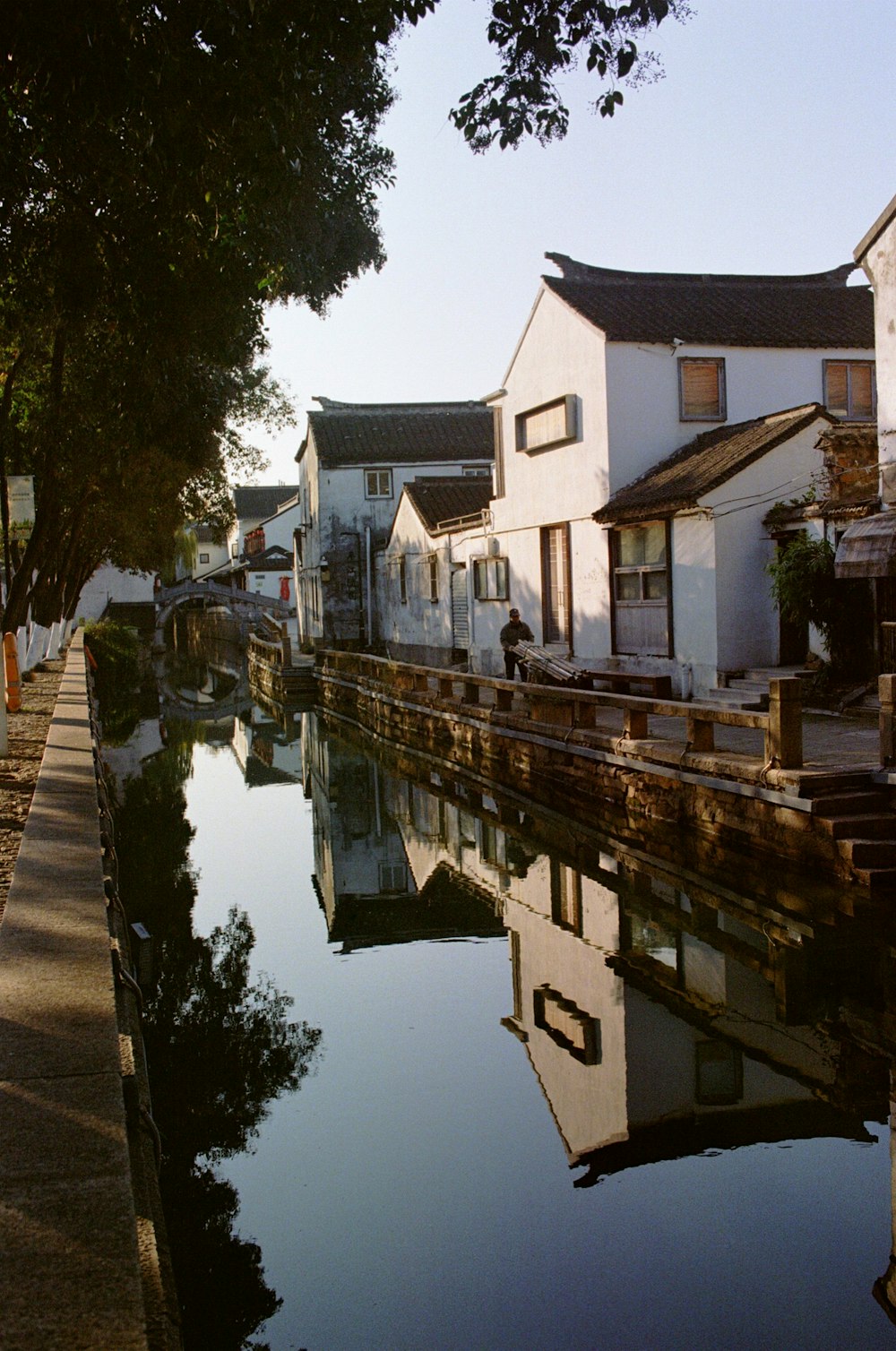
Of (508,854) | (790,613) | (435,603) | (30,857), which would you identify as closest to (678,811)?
(508,854)

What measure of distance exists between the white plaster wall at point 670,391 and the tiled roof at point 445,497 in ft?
32.8

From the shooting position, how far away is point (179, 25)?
658 cm

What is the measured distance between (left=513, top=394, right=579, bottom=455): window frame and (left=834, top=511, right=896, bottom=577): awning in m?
7.85

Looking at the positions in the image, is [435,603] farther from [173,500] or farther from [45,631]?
[45,631]

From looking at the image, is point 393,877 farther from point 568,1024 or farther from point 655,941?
point 568,1024

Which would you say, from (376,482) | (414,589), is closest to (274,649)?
(414,589)

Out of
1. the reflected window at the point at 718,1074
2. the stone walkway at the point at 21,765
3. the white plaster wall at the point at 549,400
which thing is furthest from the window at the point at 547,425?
the reflected window at the point at 718,1074

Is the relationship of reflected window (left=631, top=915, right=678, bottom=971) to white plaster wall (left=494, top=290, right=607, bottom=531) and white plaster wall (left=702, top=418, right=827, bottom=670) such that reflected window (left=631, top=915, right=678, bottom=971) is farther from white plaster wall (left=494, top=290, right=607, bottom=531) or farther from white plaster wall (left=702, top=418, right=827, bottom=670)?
white plaster wall (left=494, top=290, right=607, bottom=531)

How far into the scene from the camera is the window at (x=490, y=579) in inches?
962

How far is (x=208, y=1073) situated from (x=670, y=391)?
15.3m

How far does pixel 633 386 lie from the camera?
1959cm

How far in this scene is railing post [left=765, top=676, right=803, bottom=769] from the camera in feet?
34.5

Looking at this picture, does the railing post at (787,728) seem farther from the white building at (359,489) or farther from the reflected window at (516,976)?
the white building at (359,489)

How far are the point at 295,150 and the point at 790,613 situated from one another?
32.1ft
